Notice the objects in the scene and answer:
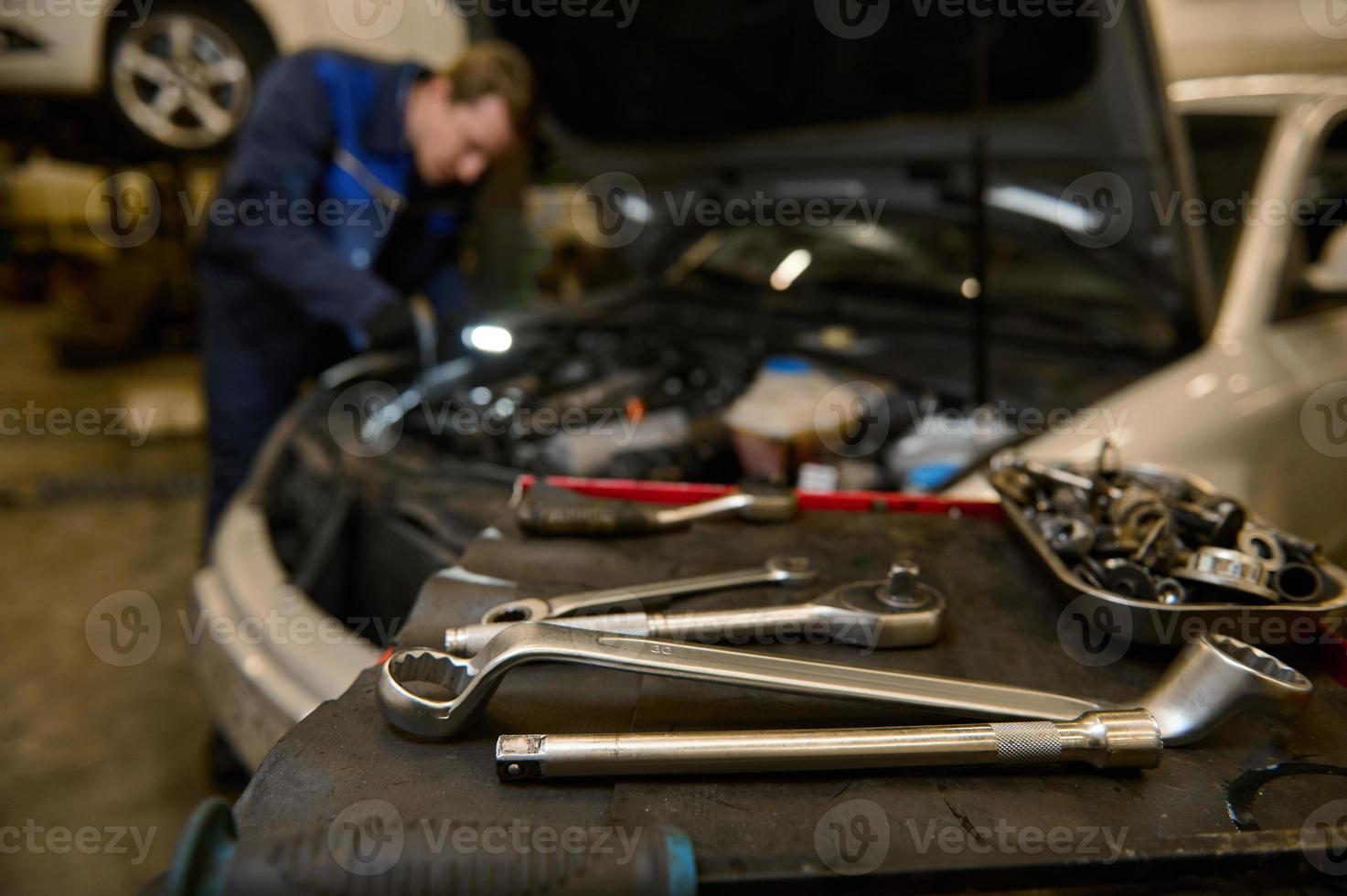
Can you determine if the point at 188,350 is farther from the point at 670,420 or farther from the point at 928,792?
the point at 928,792

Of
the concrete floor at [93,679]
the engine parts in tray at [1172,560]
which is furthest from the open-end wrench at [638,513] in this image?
the concrete floor at [93,679]

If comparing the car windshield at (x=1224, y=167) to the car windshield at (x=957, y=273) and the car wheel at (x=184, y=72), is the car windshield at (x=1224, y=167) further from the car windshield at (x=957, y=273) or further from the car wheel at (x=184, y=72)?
the car wheel at (x=184, y=72)

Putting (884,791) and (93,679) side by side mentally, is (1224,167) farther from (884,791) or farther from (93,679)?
(93,679)

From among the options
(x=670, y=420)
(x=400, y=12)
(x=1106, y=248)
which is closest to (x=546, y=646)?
(x=670, y=420)

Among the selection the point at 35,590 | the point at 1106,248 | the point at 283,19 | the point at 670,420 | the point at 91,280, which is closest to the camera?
the point at 670,420

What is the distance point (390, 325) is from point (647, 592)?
124cm

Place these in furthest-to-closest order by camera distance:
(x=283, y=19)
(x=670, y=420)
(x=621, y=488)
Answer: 1. (x=283, y=19)
2. (x=670, y=420)
3. (x=621, y=488)

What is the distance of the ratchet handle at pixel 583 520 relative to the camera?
2.71 ft

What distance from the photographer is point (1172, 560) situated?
26.9 inches

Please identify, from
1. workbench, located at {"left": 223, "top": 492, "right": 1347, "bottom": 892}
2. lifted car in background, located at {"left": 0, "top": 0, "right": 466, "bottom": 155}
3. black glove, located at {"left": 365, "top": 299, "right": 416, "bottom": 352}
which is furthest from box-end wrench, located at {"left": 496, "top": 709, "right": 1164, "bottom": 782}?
lifted car in background, located at {"left": 0, "top": 0, "right": 466, "bottom": 155}

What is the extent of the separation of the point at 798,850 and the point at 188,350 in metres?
5.91

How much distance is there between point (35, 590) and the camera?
246cm

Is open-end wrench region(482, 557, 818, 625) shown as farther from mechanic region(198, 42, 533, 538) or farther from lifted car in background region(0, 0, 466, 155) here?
lifted car in background region(0, 0, 466, 155)

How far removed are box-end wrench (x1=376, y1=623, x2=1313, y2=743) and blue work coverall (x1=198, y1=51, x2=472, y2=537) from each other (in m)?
1.36
